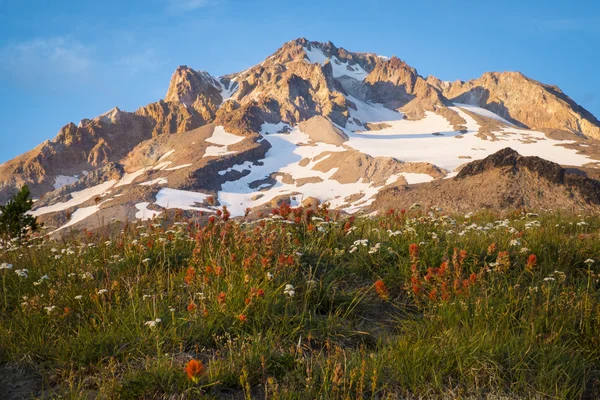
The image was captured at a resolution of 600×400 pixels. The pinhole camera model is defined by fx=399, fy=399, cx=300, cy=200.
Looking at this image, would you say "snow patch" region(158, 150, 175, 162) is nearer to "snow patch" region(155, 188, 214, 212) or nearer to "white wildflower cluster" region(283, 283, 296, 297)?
"snow patch" region(155, 188, 214, 212)

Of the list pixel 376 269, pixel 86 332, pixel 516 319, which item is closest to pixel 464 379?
pixel 516 319

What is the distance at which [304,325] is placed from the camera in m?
3.74

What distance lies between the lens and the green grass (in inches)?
117

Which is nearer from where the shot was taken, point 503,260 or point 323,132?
point 503,260

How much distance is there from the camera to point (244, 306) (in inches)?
156

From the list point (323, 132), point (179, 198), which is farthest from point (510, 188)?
point (323, 132)

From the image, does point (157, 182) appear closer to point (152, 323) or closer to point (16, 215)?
point (16, 215)

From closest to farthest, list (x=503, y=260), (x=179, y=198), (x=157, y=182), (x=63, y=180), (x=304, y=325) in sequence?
1. (x=304, y=325)
2. (x=503, y=260)
3. (x=179, y=198)
4. (x=157, y=182)
5. (x=63, y=180)

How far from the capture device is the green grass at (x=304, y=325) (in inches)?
117

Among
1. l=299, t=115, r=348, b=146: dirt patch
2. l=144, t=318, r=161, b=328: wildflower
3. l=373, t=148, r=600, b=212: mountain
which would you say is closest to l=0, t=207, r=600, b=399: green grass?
l=144, t=318, r=161, b=328: wildflower

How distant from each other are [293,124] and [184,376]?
182 meters

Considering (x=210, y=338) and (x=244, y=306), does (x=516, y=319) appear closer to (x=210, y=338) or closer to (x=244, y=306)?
(x=244, y=306)

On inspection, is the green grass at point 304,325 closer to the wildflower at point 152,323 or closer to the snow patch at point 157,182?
the wildflower at point 152,323

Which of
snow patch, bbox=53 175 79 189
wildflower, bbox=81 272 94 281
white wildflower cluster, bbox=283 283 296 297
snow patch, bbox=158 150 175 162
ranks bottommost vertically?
white wildflower cluster, bbox=283 283 296 297
